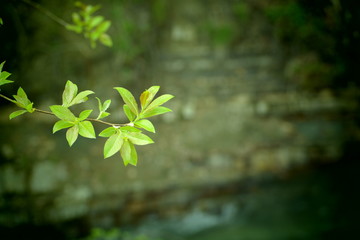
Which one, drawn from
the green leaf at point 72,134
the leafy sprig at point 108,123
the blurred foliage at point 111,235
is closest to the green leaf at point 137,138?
the leafy sprig at point 108,123

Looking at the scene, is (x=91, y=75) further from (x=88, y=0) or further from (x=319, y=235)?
(x=319, y=235)

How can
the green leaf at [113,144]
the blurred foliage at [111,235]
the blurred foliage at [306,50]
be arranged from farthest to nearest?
the blurred foliage at [111,235], the blurred foliage at [306,50], the green leaf at [113,144]

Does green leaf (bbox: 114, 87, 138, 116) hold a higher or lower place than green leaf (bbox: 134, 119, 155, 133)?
higher

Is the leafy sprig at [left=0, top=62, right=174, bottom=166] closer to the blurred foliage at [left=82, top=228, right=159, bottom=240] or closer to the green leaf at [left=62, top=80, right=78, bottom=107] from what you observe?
the green leaf at [left=62, top=80, right=78, bottom=107]

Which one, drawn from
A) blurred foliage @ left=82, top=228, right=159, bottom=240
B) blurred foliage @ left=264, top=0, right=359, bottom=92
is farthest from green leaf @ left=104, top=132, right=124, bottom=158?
blurred foliage @ left=82, top=228, right=159, bottom=240

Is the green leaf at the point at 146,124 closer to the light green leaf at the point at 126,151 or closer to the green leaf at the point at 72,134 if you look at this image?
the light green leaf at the point at 126,151

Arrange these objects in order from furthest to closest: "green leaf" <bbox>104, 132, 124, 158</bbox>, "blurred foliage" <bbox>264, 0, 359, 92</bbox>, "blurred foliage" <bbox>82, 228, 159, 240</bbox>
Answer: "blurred foliage" <bbox>82, 228, 159, 240</bbox> < "blurred foliage" <bbox>264, 0, 359, 92</bbox> < "green leaf" <bbox>104, 132, 124, 158</bbox>

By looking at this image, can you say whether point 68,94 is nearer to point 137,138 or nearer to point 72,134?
point 72,134
